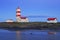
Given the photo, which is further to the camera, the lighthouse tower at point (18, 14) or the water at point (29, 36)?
the lighthouse tower at point (18, 14)

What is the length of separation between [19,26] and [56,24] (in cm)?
820

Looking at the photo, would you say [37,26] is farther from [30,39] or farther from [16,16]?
[30,39]

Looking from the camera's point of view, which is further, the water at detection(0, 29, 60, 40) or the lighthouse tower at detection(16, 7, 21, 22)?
the lighthouse tower at detection(16, 7, 21, 22)

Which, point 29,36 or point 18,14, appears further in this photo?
point 18,14

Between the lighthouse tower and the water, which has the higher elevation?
the lighthouse tower

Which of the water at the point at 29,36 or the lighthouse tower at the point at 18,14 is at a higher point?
the lighthouse tower at the point at 18,14

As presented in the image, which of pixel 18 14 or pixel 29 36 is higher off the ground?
pixel 18 14

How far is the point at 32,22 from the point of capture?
58.4m

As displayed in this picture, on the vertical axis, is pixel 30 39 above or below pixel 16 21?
below

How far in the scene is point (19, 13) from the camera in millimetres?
56344

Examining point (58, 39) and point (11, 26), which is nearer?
point (58, 39)

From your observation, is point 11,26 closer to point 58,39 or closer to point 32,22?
point 32,22

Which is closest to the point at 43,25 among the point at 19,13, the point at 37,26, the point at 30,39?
the point at 37,26

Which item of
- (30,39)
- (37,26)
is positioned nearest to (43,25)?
(37,26)
